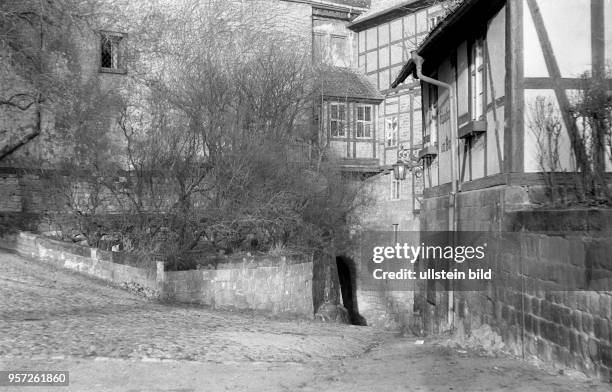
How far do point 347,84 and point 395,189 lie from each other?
5295 millimetres

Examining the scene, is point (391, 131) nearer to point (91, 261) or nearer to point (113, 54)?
point (113, 54)

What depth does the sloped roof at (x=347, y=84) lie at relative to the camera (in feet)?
85.8

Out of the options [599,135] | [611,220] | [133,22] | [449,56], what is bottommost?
[611,220]

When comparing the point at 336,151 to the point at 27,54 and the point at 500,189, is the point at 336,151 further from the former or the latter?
the point at 500,189

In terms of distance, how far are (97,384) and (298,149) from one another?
52.8 feet

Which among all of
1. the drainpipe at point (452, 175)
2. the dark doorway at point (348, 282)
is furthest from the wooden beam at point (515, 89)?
the dark doorway at point (348, 282)

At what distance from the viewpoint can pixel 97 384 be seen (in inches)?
209

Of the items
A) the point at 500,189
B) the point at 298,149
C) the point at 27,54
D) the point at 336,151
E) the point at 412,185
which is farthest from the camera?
the point at 336,151

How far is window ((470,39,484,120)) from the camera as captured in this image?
9750mm

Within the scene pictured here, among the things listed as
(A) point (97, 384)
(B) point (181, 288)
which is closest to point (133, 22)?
(B) point (181, 288)

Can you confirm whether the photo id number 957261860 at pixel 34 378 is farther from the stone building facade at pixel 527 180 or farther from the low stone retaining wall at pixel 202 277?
the low stone retaining wall at pixel 202 277

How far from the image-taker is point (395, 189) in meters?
26.2

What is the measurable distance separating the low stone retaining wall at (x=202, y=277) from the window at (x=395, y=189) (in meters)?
11.5

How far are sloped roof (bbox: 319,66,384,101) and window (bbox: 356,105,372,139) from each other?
0.50 metres
